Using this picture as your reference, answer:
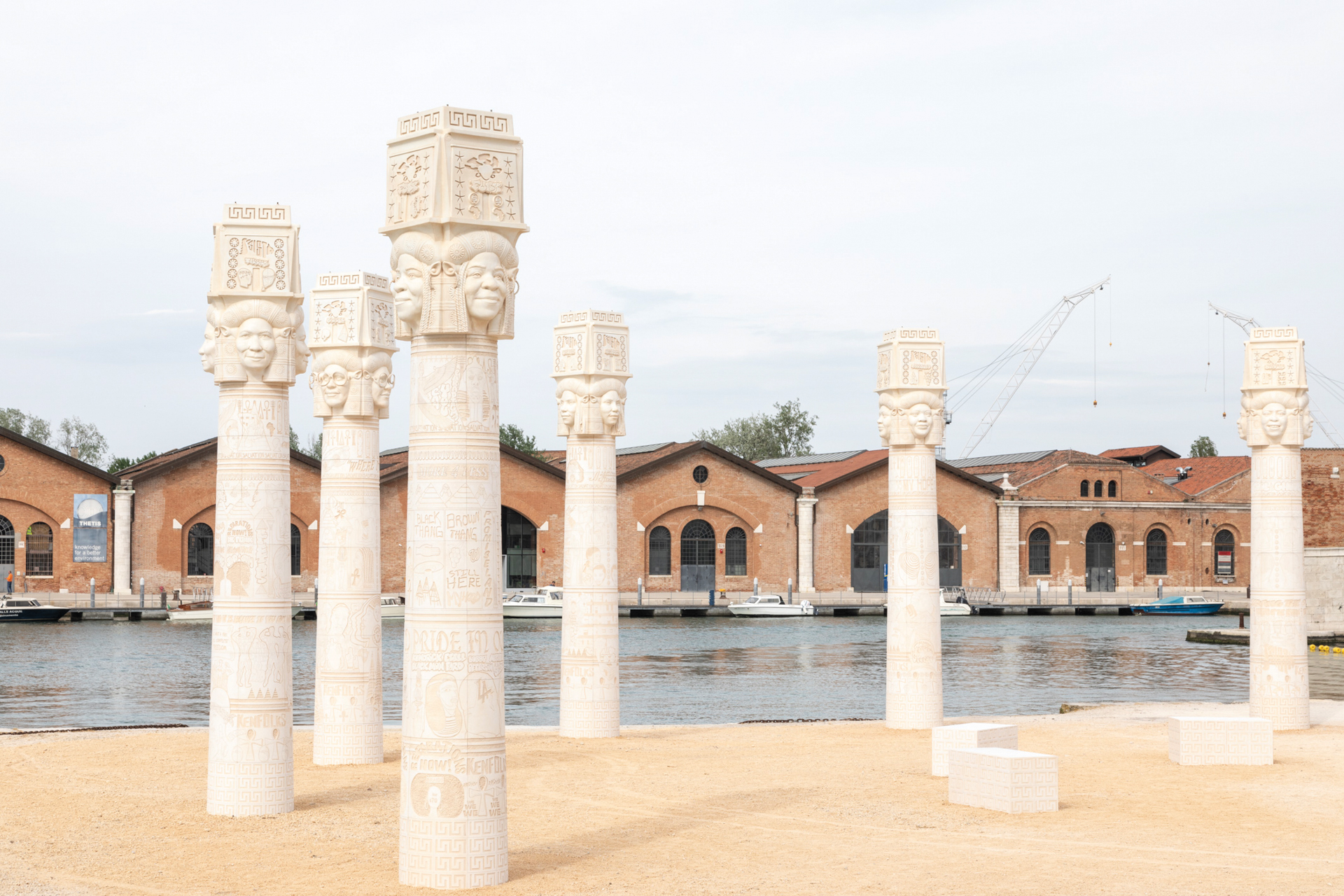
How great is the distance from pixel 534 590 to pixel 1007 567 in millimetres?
25573

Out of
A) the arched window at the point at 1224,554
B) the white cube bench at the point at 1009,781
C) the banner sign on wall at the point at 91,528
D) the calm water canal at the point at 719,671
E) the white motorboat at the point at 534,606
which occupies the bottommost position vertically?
the calm water canal at the point at 719,671

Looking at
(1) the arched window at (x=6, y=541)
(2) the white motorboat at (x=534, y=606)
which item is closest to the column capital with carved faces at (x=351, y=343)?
(2) the white motorboat at (x=534, y=606)

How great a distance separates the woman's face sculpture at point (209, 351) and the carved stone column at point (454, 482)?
3425 mm

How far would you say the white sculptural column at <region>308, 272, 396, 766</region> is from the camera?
641 inches

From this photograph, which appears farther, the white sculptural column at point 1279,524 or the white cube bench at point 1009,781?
the white sculptural column at point 1279,524

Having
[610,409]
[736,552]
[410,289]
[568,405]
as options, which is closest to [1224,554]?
[736,552]

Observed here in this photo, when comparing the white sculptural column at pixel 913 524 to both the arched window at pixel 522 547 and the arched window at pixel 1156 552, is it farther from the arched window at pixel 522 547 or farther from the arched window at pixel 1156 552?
the arched window at pixel 1156 552

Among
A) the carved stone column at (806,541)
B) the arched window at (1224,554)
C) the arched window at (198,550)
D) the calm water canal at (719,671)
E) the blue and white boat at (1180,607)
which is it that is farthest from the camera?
the arched window at (1224,554)

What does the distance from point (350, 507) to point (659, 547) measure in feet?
167

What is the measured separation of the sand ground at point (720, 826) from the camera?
1023 cm

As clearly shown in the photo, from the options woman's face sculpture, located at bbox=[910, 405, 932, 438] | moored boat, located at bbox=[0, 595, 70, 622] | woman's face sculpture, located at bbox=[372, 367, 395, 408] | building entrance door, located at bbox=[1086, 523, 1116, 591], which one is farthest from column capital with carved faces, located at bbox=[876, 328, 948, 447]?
building entrance door, located at bbox=[1086, 523, 1116, 591]

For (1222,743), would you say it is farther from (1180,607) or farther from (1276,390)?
(1180,607)

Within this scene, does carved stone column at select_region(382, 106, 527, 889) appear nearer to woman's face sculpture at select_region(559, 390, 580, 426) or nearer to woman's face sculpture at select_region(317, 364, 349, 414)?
woman's face sculpture at select_region(317, 364, 349, 414)

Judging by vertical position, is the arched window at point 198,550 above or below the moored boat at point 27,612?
above
